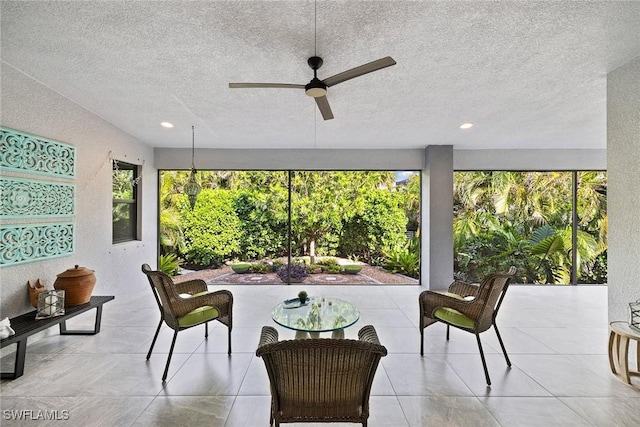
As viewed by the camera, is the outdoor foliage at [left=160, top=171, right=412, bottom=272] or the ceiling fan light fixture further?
the outdoor foliage at [left=160, top=171, right=412, bottom=272]

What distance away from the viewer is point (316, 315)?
2725 millimetres

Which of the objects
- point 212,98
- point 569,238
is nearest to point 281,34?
point 212,98

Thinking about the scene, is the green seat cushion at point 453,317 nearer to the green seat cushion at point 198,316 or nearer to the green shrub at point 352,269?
the green seat cushion at point 198,316

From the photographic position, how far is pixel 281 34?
2141mm

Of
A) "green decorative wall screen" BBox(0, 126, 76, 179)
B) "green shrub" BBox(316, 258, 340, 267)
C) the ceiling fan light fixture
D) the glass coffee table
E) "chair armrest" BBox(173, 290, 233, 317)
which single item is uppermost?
the ceiling fan light fixture

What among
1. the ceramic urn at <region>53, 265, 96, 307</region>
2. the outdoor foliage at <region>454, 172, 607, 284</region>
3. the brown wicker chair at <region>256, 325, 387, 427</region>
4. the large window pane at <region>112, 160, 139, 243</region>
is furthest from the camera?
the outdoor foliage at <region>454, 172, 607, 284</region>

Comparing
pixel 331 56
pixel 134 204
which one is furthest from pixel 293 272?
pixel 331 56

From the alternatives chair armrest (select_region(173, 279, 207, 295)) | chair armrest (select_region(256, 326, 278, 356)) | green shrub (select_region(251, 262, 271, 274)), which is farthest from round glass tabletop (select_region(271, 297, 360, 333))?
green shrub (select_region(251, 262, 271, 274))

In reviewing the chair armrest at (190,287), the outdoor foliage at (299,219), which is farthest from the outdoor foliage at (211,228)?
the chair armrest at (190,287)

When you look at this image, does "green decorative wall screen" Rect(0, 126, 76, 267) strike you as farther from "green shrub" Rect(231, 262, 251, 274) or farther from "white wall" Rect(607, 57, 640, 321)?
"white wall" Rect(607, 57, 640, 321)

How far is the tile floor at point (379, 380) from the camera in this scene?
6.77 ft

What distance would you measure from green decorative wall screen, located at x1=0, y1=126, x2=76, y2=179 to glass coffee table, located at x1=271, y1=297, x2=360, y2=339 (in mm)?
2889

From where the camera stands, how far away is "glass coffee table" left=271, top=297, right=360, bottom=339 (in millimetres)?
2430

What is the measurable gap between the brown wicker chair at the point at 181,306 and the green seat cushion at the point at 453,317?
6.94 feet
